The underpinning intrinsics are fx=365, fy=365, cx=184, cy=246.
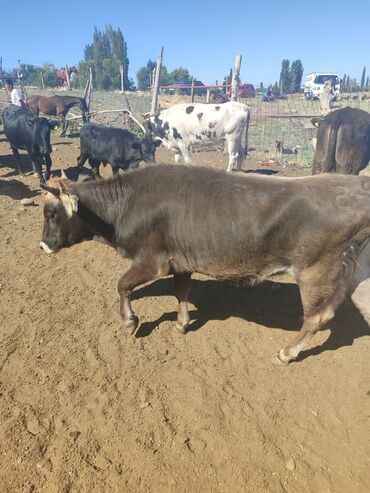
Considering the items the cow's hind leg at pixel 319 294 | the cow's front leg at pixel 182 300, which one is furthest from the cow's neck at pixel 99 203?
the cow's hind leg at pixel 319 294

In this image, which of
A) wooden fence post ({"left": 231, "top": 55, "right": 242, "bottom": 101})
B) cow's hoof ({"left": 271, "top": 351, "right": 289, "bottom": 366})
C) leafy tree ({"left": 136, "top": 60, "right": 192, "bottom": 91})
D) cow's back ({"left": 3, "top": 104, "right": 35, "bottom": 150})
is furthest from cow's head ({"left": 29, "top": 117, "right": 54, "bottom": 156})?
leafy tree ({"left": 136, "top": 60, "right": 192, "bottom": 91})

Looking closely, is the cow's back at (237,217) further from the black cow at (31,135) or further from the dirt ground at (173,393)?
the black cow at (31,135)

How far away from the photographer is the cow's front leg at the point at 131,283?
3967mm

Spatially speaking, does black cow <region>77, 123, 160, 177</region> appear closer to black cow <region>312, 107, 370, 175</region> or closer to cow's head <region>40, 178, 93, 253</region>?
black cow <region>312, 107, 370, 175</region>

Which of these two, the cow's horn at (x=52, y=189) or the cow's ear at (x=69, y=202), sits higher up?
the cow's horn at (x=52, y=189)

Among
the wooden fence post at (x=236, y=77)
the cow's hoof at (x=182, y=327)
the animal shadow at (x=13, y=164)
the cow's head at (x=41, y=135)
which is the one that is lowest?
the cow's hoof at (x=182, y=327)

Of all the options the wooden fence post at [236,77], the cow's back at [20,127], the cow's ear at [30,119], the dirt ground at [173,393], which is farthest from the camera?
the wooden fence post at [236,77]

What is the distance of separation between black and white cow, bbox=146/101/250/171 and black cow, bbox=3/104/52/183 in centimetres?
Result: 372

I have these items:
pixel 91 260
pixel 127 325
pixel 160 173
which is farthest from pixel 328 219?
pixel 91 260

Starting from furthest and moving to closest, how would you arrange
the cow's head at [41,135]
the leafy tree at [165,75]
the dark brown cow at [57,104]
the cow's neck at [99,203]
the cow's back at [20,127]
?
the leafy tree at [165,75] → the dark brown cow at [57,104] → the cow's back at [20,127] → the cow's head at [41,135] → the cow's neck at [99,203]

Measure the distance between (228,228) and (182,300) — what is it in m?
1.35

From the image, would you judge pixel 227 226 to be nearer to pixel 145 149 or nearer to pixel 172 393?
pixel 172 393

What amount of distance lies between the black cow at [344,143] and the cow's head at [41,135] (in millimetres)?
6582

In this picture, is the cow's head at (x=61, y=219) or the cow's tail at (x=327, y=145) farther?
the cow's tail at (x=327, y=145)
